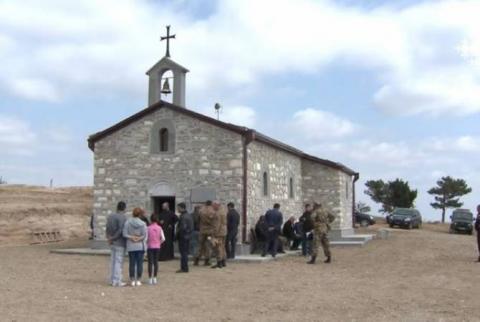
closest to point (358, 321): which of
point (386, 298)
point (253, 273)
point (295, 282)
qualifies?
point (386, 298)

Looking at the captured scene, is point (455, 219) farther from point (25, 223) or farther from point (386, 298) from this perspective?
point (386, 298)

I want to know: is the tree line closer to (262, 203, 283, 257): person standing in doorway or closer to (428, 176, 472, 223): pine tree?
(428, 176, 472, 223): pine tree

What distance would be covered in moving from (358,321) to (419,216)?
104 feet

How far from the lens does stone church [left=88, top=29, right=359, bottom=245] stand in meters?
18.2

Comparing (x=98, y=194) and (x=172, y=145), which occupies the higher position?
(x=172, y=145)

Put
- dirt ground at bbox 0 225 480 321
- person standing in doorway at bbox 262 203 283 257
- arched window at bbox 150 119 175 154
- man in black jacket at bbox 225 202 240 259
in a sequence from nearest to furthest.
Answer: dirt ground at bbox 0 225 480 321 < man in black jacket at bbox 225 202 240 259 < person standing in doorway at bbox 262 203 283 257 < arched window at bbox 150 119 175 154

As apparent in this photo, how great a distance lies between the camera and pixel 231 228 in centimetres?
1648

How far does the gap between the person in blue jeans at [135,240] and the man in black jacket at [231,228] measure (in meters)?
4.59

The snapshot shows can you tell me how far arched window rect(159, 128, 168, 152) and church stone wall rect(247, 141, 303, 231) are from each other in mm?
2652

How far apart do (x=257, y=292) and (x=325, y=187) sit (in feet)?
45.6

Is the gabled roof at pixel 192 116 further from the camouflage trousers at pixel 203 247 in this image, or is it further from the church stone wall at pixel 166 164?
the camouflage trousers at pixel 203 247

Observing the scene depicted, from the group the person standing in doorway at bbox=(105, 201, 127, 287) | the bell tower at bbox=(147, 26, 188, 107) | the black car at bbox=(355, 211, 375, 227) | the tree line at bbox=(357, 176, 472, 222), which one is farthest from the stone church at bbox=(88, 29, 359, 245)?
the tree line at bbox=(357, 176, 472, 222)

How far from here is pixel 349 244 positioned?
2203cm

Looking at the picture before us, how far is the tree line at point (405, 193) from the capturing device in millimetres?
51522
